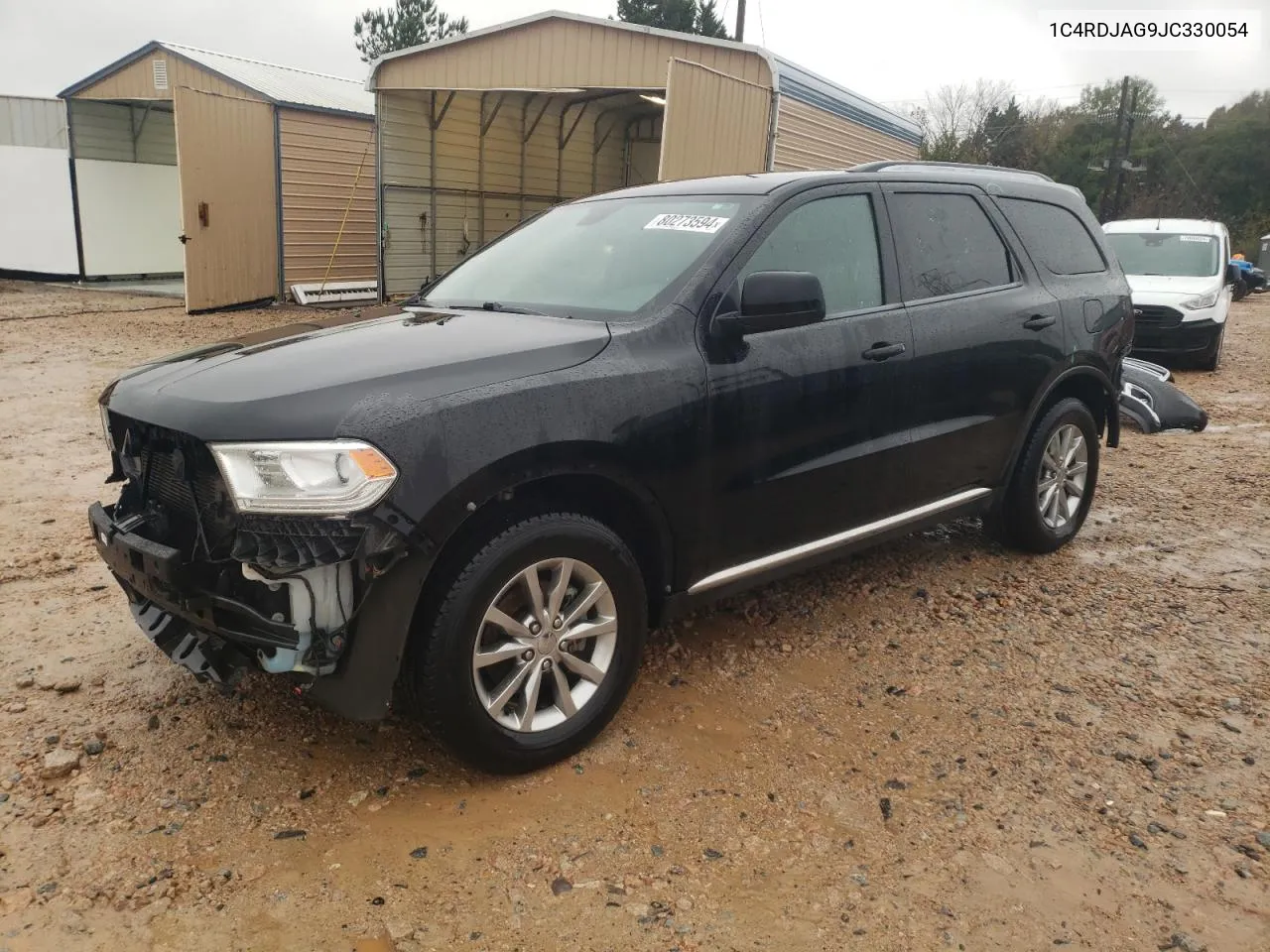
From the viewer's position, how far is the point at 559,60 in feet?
40.0

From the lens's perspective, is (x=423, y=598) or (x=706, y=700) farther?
(x=706, y=700)

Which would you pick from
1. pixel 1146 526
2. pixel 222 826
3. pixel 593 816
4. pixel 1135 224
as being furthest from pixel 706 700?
pixel 1135 224

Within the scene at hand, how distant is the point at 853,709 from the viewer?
10.9 feet

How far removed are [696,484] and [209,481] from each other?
1439mm

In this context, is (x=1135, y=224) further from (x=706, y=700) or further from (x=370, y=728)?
(x=370, y=728)

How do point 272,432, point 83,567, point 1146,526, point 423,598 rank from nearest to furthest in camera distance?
point 272,432 → point 423,598 → point 83,567 → point 1146,526

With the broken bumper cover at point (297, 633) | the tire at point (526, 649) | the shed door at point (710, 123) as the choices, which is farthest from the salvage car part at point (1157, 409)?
the broken bumper cover at point (297, 633)

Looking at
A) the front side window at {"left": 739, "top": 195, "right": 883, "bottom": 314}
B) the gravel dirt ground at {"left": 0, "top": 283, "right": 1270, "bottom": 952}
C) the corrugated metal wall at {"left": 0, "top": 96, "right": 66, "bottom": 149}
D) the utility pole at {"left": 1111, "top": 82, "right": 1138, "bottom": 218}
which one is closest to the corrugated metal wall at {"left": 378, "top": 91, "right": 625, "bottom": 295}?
the corrugated metal wall at {"left": 0, "top": 96, "right": 66, "bottom": 149}

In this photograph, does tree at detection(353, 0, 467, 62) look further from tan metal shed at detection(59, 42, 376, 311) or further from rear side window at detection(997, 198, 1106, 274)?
rear side window at detection(997, 198, 1106, 274)

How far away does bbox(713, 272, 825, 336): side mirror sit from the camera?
9.85ft

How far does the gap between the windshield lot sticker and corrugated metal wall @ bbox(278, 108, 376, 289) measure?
43.9 ft

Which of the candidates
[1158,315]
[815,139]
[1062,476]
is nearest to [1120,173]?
[1158,315]

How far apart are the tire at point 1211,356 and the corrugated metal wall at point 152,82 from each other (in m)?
14.1

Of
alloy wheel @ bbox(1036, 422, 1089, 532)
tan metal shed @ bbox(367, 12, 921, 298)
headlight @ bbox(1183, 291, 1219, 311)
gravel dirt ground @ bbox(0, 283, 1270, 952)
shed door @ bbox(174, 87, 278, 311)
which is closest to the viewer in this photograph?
gravel dirt ground @ bbox(0, 283, 1270, 952)
